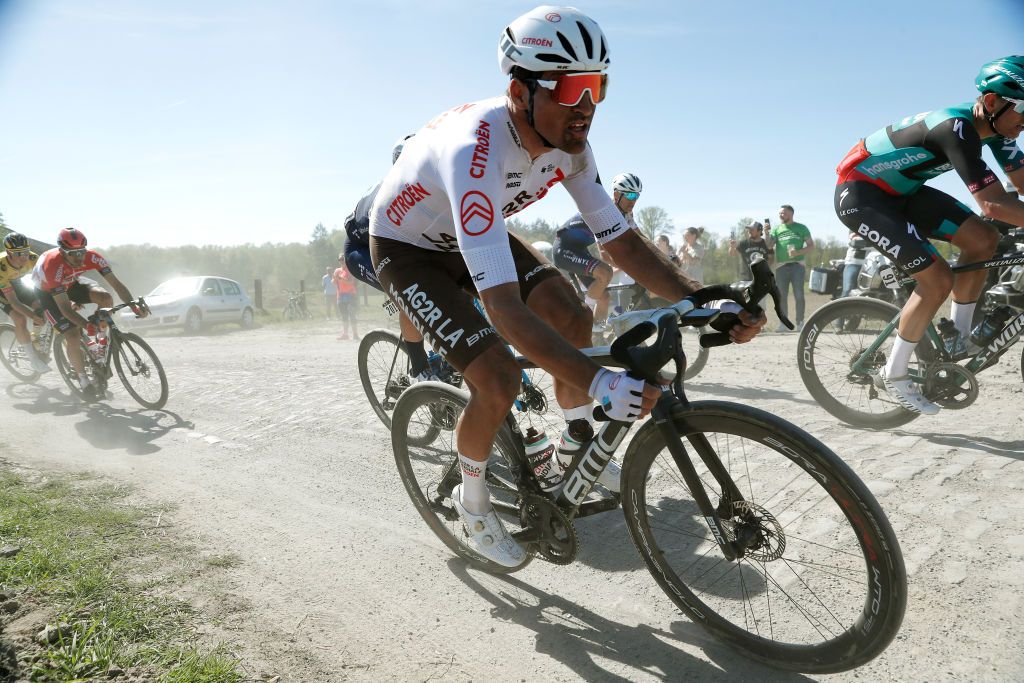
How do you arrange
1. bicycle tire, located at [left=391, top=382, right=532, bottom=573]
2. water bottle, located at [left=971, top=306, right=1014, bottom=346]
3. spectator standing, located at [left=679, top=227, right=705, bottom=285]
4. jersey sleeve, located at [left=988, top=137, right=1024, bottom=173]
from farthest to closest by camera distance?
1. spectator standing, located at [left=679, top=227, right=705, bottom=285]
2. water bottle, located at [left=971, top=306, right=1014, bottom=346]
3. jersey sleeve, located at [left=988, top=137, right=1024, bottom=173]
4. bicycle tire, located at [left=391, top=382, right=532, bottom=573]

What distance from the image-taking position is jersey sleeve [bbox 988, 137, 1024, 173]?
4.48m

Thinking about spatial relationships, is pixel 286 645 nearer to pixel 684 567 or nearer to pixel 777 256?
pixel 684 567

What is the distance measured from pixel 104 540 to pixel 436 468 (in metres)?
1.92

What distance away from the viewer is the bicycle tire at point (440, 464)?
340cm

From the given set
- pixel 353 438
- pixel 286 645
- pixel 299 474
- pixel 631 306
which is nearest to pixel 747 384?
pixel 631 306

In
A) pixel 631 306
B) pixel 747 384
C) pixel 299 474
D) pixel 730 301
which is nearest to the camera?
pixel 730 301

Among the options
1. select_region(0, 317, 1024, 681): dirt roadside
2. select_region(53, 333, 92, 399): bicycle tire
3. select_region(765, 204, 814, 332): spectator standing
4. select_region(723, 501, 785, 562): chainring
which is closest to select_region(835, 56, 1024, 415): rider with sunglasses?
select_region(0, 317, 1024, 681): dirt roadside

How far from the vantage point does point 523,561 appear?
3.16m

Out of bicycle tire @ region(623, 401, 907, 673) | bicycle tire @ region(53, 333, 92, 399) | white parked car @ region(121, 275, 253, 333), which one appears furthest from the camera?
white parked car @ region(121, 275, 253, 333)

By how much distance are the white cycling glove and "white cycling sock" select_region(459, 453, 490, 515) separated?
1.04 m

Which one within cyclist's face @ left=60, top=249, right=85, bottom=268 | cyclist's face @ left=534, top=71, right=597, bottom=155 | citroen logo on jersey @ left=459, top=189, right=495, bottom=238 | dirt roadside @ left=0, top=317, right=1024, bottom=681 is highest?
cyclist's face @ left=534, top=71, right=597, bottom=155

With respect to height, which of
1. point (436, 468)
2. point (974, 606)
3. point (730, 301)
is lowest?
point (974, 606)

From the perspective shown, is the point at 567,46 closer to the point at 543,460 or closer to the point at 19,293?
the point at 543,460

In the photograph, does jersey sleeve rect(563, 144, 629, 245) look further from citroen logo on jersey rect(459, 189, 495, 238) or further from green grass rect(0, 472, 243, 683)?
green grass rect(0, 472, 243, 683)
